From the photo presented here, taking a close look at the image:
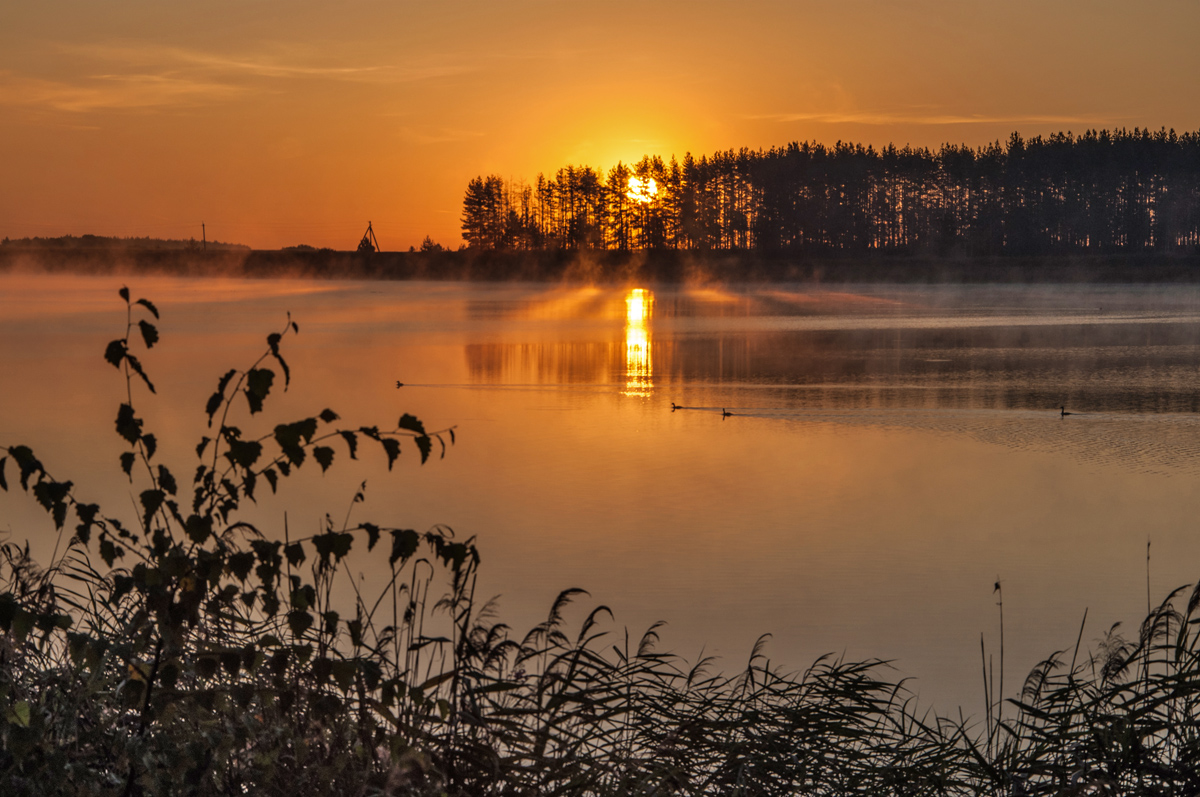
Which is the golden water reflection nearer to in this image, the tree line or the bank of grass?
the bank of grass

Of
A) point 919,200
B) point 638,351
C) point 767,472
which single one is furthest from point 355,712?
point 919,200

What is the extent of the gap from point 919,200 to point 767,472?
9206 cm

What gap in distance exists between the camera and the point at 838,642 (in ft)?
21.1

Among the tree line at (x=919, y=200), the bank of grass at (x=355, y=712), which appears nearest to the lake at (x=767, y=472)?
the bank of grass at (x=355, y=712)

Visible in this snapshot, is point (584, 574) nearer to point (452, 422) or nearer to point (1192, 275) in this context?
point (452, 422)

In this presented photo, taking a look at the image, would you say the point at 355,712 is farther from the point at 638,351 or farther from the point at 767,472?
the point at 638,351

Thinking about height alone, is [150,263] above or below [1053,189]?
below

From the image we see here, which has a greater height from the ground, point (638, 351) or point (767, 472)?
point (638, 351)

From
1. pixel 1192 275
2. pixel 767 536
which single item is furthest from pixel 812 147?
pixel 767 536

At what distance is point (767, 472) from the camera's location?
11.7 m

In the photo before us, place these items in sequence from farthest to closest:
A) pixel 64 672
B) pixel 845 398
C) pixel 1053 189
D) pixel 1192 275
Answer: pixel 1053 189 → pixel 1192 275 → pixel 845 398 → pixel 64 672

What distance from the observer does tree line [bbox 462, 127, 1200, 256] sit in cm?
9312

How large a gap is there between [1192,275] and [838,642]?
252ft

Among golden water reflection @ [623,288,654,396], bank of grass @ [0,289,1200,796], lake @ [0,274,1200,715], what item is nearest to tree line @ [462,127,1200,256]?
golden water reflection @ [623,288,654,396]
